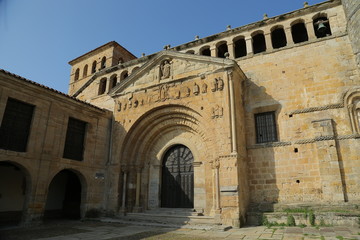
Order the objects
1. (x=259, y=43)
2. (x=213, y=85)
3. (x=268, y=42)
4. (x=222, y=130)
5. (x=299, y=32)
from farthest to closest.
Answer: (x=259, y=43) < (x=299, y=32) < (x=268, y=42) < (x=213, y=85) < (x=222, y=130)

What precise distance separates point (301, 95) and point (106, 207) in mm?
11156

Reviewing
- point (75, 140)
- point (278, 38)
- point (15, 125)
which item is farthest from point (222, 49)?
point (15, 125)

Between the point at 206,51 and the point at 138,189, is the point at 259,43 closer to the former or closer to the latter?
the point at 206,51

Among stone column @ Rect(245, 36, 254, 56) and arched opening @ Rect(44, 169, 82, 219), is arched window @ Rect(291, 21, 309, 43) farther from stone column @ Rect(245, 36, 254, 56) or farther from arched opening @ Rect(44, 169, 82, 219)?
arched opening @ Rect(44, 169, 82, 219)

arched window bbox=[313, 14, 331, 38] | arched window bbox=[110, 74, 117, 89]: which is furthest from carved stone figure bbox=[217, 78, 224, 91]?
arched window bbox=[110, 74, 117, 89]

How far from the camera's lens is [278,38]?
14.0 metres

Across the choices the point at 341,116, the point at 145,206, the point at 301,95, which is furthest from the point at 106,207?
the point at 341,116

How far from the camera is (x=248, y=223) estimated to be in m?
9.55

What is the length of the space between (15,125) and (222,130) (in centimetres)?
872

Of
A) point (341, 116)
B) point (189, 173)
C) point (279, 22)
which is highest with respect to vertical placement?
point (279, 22)

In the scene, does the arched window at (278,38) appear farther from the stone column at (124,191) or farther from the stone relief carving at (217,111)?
the stone column at (124,191)

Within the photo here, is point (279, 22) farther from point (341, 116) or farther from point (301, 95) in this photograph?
point (341, 116)

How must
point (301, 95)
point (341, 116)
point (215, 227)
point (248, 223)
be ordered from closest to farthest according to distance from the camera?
point (215, 227) → point (248, 223) → point (341, 116) → point (301, 95)

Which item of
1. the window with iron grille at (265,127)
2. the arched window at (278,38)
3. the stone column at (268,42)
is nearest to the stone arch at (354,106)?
the window with iron grille at (265,127)
